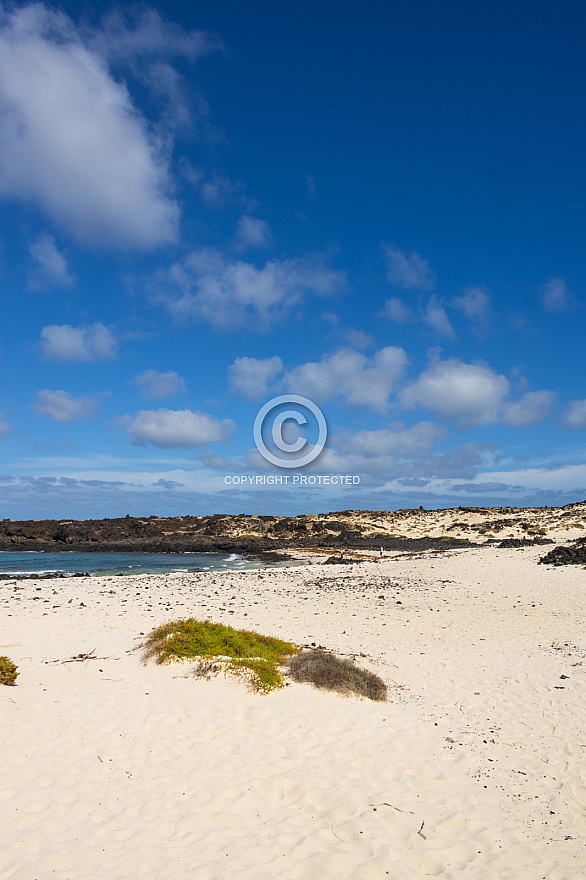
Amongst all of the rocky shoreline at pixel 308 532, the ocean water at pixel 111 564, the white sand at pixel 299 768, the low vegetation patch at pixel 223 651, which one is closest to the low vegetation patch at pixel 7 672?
the white sand at pixel 299 768

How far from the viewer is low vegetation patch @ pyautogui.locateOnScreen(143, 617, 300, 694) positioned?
9812mm

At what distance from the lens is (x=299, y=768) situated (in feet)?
22.2

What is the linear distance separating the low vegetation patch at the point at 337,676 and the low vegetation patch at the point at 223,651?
50cm

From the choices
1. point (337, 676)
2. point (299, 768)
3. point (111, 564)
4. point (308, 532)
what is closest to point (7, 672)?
point (299, 768)

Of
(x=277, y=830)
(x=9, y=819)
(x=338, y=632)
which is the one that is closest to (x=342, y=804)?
(x=277, y=830)

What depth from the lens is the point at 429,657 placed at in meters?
12.5

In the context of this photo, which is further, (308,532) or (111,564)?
(308,532)

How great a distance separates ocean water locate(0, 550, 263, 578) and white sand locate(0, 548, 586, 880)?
21.7m

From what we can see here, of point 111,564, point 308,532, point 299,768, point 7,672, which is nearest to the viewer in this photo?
point 299,768

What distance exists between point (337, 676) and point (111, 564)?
35368 millimetres

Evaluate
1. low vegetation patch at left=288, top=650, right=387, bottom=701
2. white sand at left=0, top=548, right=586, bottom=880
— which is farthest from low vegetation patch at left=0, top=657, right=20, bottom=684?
low vegetation patch at left=288, top=650, right=387, bottom=701

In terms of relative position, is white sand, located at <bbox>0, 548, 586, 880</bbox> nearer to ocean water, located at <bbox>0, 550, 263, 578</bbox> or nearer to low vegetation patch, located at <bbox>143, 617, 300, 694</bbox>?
low vegetation patch, located at <bbox>143, 617, 300, 694</bbox>

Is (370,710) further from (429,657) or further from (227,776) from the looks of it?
(429,657)

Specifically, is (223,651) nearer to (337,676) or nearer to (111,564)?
(337,676)
